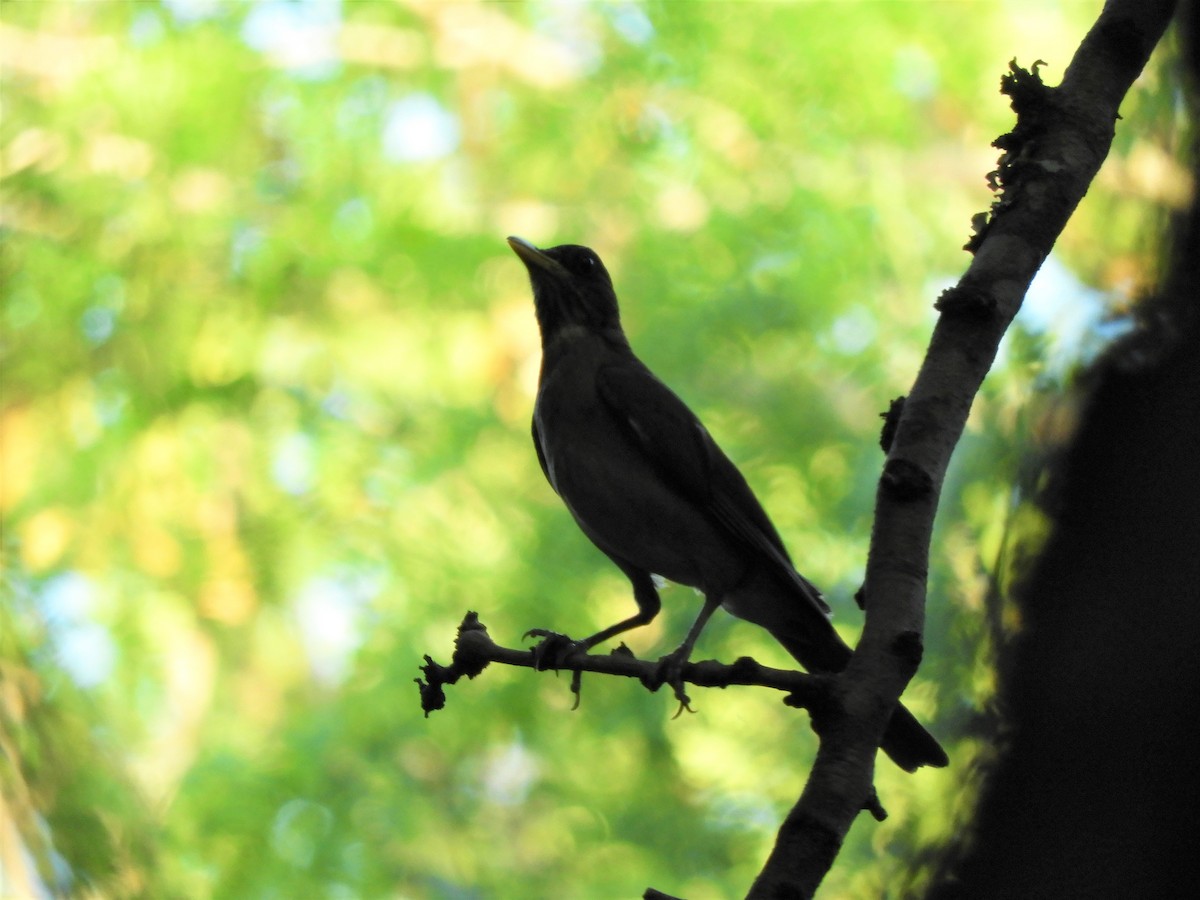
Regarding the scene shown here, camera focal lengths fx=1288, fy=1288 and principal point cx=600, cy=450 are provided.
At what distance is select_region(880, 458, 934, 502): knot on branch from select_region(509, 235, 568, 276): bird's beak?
11.4 feet

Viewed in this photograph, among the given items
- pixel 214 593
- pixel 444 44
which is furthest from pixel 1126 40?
pixel 444 44

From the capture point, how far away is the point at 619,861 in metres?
8.26

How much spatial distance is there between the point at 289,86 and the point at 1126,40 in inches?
364

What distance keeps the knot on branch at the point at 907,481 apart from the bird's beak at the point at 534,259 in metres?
3.47

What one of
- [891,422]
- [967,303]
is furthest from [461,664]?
[967,303]

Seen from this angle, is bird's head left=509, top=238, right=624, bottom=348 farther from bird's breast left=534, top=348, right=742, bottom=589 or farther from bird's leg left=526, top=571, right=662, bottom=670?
bird's leg left=526, top=571, right=662, bottom=670

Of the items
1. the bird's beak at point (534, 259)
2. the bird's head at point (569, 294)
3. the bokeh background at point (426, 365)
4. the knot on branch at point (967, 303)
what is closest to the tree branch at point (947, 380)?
the knot on branch at point (967, 303)

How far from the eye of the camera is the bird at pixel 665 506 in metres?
4.46

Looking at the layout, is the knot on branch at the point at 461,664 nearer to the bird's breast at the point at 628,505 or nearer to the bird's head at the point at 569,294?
the bird's breast at the point at 628,505

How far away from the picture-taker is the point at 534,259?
5.82m

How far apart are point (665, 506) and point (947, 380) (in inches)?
78.7

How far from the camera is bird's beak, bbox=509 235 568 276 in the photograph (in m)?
5.78

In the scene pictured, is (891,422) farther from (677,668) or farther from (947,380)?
(677,668)

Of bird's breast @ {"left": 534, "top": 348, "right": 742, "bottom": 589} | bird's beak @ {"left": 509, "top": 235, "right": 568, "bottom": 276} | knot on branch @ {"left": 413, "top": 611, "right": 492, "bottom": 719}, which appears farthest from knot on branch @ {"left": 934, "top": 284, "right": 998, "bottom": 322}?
bird's beak @ {"left": 509, "top": 235, "right": 568, "bottom": 276}
